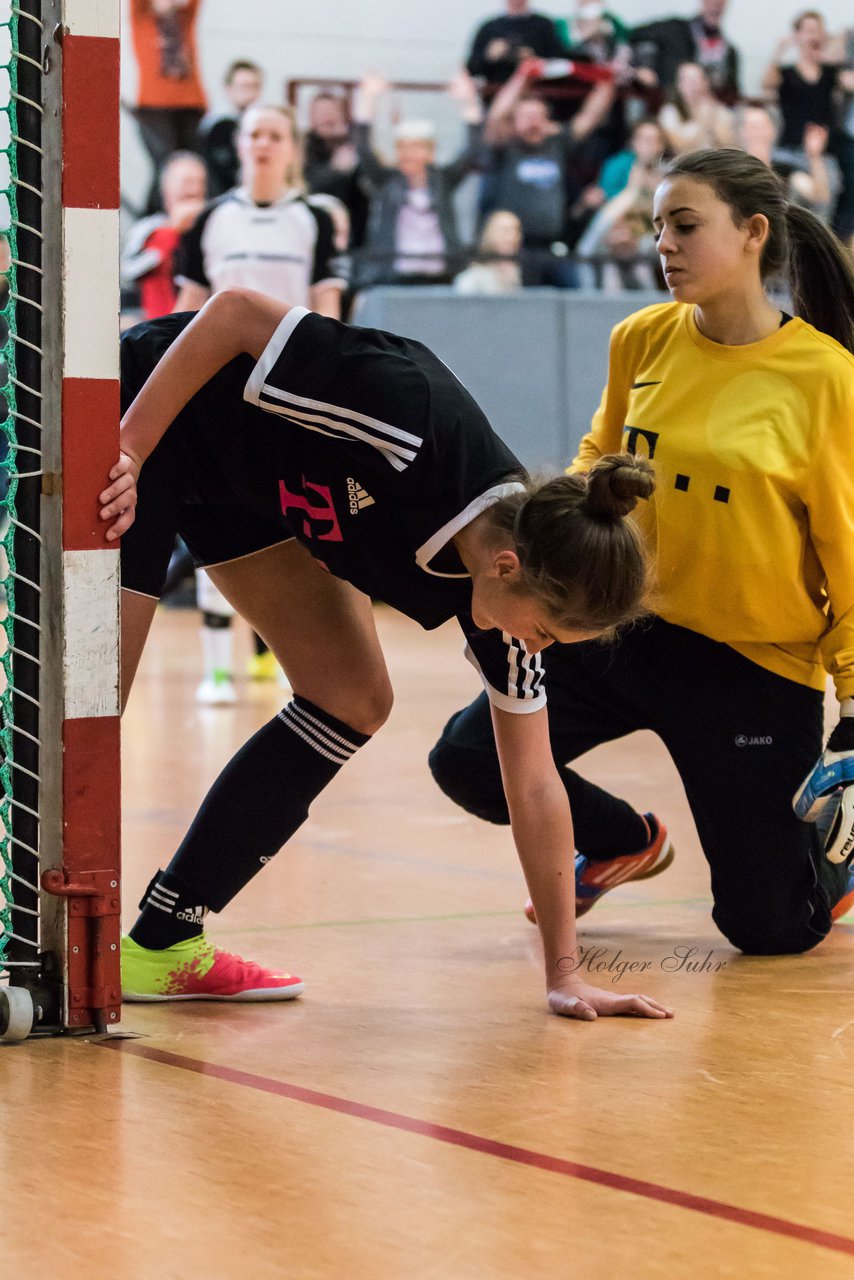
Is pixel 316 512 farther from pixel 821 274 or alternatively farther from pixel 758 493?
pixel 821 274

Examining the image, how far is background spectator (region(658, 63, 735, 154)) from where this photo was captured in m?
11.2

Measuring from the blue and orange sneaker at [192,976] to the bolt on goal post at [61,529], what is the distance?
23 centimetres

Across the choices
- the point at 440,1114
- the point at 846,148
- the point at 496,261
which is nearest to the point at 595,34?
the point at 846,148

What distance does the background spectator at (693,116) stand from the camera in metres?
11.2

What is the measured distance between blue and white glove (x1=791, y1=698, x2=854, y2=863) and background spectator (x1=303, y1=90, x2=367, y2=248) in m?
7.07

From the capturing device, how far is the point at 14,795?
2428 mm

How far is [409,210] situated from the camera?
34.8 ft

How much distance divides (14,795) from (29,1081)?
0.39 m

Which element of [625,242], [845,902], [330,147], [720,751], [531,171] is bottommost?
[845,902]

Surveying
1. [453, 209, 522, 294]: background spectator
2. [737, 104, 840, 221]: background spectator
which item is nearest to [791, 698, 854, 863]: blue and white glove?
[453, 209, 522, 294]: background spectator

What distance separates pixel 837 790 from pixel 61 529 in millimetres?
1190

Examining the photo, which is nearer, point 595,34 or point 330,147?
point 330,147

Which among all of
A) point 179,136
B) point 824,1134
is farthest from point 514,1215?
point 179,136

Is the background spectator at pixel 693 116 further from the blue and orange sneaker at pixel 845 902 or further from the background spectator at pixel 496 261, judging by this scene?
the blue and orange sneaker at pixel 845 902
